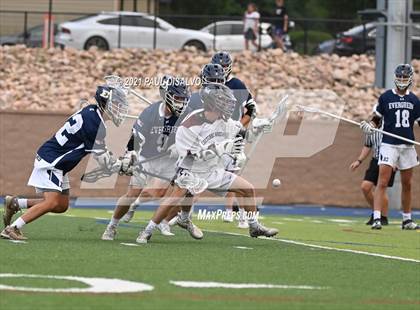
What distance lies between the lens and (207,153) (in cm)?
1159

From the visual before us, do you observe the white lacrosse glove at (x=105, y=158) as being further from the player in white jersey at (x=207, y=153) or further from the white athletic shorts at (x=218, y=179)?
the white athletic shorts at (x=218, y=179)

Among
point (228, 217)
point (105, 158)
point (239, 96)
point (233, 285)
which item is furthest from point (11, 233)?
point (228, 217)

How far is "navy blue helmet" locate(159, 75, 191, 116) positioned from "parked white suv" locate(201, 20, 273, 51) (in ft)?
60.3

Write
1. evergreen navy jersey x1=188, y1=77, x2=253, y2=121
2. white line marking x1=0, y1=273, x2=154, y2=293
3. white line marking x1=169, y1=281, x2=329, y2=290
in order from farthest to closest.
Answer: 1. evergreen navy jersey x1=188, y1=77, x2=253, y2=121
2. white line marking x1=169, y1=281, x2=329, y2=290
3. white line marking x1=0, y1=273, x2=154, y2=293

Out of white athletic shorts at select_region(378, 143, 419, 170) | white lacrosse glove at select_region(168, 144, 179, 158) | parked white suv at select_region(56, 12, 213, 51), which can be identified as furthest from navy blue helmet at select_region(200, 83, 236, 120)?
parked white suv at select_region(56, 12, 213, 51)

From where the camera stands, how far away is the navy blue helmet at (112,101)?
1146cm

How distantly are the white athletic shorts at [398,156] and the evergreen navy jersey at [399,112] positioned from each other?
84mm

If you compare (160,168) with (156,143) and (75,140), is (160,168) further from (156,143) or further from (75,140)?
(75,140)

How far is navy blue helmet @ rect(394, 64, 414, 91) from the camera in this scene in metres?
15.6

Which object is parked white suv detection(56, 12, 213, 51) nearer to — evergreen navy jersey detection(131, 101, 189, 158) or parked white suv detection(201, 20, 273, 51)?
parked white suv detection(201, 20, 273, 51)

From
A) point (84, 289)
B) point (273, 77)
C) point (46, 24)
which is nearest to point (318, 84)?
point (273, 77)

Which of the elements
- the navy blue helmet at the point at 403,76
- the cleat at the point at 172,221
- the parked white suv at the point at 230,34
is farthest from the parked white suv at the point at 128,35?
the cleat at the point at 172,221

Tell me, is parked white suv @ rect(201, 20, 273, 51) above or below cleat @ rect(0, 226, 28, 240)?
above

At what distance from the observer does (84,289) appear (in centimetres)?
829
